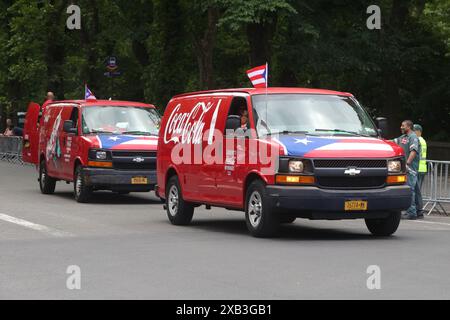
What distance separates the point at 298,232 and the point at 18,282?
6381 mm

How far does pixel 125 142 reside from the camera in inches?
886

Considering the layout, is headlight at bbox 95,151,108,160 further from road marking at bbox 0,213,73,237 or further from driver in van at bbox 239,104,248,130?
driver in van at bbox 239,104,248,130

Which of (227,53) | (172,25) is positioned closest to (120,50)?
(227,53)

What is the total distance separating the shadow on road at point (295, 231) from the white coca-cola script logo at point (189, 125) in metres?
1.35

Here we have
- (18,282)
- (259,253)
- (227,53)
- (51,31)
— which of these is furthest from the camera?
(227,53)

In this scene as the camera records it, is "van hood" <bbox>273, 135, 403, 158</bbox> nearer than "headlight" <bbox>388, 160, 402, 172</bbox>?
Yes

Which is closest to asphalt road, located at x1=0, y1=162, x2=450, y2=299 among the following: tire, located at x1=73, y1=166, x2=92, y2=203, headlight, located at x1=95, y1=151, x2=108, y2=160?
tire, located at x1=73, y1=166, x2=92, y2=203

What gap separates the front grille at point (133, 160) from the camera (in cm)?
2234

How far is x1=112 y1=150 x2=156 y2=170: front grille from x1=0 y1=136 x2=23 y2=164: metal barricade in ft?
73.7

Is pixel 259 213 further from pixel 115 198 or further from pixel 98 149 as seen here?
pixel 115 198

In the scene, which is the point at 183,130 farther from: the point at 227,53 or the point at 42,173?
the point at 227,53

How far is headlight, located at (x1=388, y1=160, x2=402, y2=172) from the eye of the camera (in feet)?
50.2

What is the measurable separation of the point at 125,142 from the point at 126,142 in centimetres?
2

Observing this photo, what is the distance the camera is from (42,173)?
25.8 m
